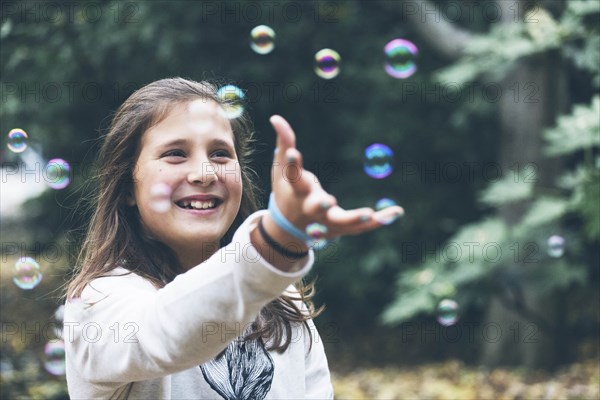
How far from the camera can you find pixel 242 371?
6.31 ft

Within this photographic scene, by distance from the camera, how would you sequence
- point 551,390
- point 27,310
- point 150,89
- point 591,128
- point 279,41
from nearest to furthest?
point 150,89 → point 591,128 → point 551,390 → point 279,41 → point 27,310

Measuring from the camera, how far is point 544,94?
6457mm

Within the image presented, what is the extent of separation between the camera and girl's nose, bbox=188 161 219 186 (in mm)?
1829

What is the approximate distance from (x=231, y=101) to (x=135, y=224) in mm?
462

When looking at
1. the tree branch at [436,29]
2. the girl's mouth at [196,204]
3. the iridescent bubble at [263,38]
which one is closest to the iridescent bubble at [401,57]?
the iridescent bubble at [263,38]

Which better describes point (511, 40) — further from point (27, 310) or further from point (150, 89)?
point (27, 310)

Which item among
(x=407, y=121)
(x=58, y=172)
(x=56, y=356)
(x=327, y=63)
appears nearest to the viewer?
(x=58, y=172)

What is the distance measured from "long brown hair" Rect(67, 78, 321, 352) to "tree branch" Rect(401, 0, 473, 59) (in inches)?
181

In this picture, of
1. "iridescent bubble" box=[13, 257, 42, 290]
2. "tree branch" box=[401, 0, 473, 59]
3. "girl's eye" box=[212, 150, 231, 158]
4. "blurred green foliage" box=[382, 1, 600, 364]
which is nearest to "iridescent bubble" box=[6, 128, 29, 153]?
"iridescent bubble" box=[13, 257, 42, 290]

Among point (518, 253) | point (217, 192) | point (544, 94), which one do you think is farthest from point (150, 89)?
point (544, 94)

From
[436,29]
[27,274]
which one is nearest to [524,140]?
[436,29]

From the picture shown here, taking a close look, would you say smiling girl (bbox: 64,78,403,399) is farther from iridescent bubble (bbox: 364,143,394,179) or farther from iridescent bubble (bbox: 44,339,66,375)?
iridescent bubble (bbox: 44,339,66,375)

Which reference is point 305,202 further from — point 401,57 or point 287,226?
point 401,57

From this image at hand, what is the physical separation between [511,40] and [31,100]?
13.7ft
